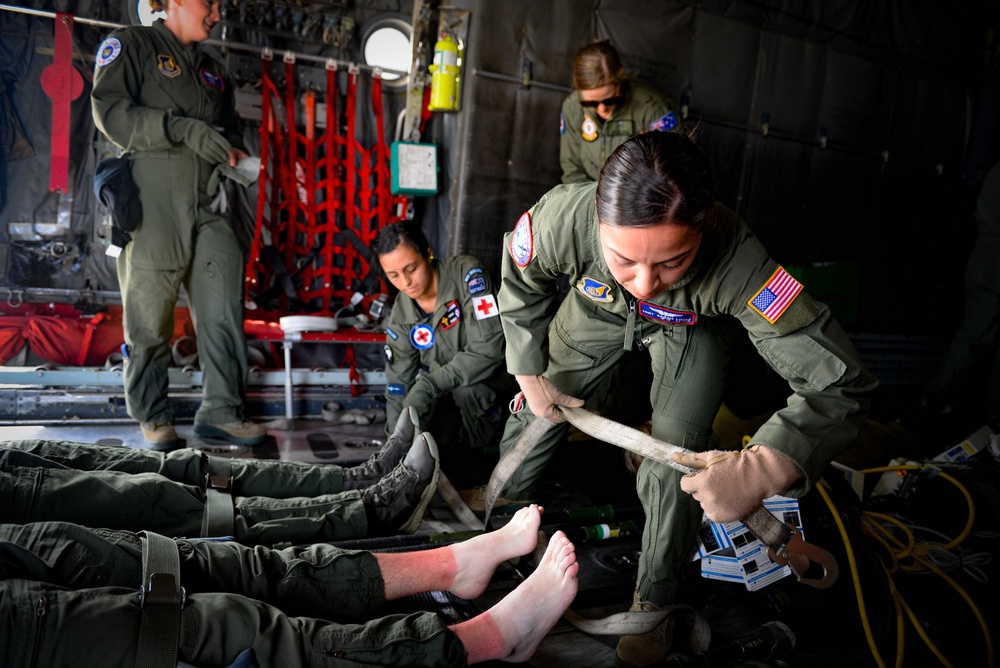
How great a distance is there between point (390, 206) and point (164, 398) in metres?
2.43

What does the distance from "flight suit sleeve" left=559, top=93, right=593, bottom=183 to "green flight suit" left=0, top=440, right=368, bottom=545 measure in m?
2.60

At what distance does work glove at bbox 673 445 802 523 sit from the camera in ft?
5.04

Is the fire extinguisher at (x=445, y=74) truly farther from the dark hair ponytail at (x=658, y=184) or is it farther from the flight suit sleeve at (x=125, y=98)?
the dark hair ponytail at (x=658, y=184)

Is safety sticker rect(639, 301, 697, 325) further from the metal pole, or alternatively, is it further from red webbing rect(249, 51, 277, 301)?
the metal pole

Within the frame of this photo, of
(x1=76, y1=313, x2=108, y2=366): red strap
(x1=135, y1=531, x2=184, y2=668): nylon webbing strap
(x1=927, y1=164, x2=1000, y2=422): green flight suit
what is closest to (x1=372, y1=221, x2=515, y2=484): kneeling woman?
(x1=135, y1=531, x2=184, y2=668): nylon webbing strap

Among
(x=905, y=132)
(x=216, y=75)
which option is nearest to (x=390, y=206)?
(x=216, y=75)

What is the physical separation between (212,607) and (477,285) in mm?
2044

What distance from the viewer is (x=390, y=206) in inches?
206

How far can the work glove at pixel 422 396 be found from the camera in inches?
121

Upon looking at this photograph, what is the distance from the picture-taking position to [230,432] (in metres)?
3.53

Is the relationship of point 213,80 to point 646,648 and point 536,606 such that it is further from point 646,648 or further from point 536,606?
point 646,648

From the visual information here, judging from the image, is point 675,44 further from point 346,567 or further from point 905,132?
point 346,567

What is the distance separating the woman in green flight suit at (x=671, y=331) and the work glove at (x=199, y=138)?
1.88 meters

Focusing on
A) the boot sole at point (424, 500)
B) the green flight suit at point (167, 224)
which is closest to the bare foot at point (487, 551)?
the boot sole at point (424, 500)
